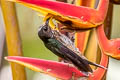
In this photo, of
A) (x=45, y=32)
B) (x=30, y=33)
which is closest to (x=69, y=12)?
(x=45, y=32)

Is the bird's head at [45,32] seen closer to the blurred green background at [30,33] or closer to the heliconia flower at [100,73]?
the heliconia flower at [100,73]

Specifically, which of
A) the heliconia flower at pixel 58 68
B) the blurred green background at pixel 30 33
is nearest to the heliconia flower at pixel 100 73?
the heliconia flower at pixel 58 68

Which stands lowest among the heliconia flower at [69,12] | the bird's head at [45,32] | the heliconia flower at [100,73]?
the heliconia flower at [100,73]

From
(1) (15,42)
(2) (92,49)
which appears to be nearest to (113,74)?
(2) (92,49)

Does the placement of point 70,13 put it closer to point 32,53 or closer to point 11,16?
point 11,16

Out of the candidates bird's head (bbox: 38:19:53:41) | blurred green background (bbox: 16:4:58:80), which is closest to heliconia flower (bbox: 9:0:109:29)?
bird's head (bbox: 38:19:53:41)

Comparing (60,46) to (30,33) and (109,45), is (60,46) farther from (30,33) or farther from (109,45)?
(30,33)
